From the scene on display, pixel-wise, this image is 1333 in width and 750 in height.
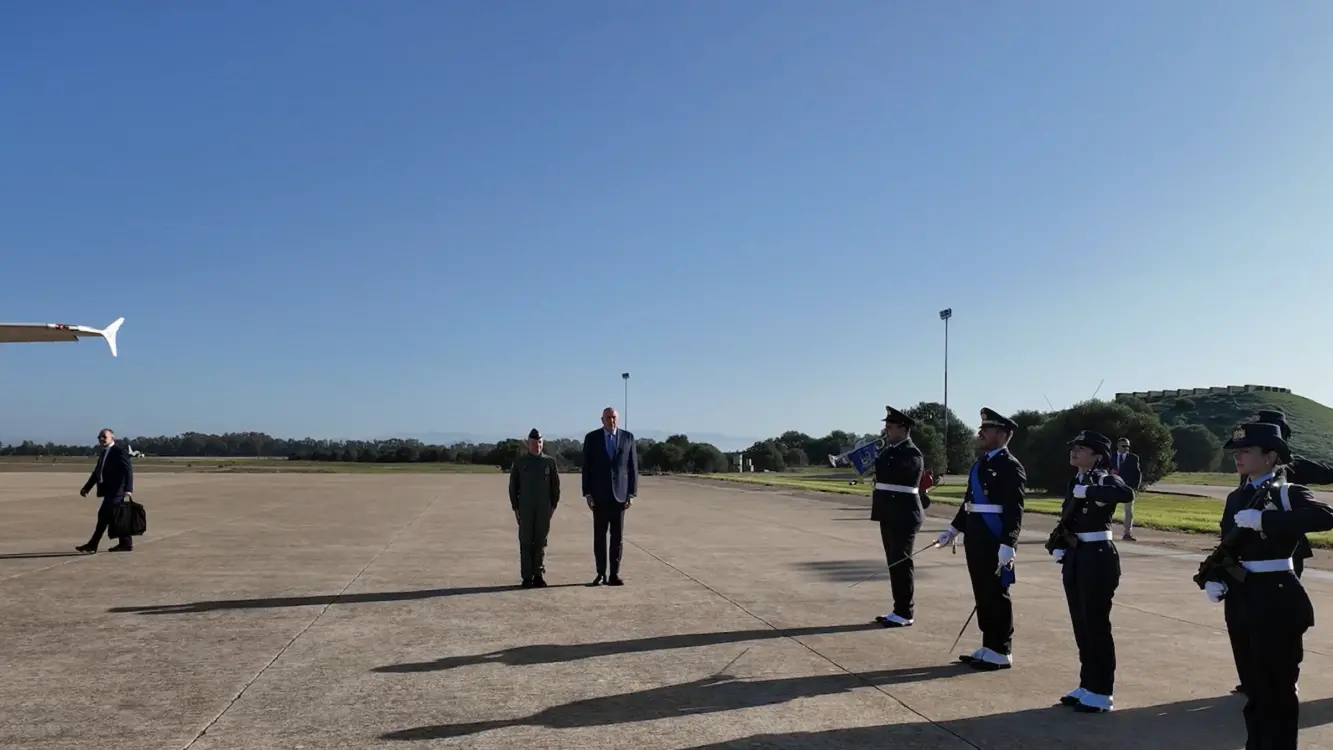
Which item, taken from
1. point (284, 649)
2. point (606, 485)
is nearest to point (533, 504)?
point (606, 485)

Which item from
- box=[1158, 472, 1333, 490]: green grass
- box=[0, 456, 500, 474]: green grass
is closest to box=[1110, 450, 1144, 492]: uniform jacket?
box=[1158, 472, 1333, 490]: green grass

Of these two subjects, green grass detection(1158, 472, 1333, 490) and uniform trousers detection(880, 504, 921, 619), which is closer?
uniform trousers detection(880, 504, 921, 619)

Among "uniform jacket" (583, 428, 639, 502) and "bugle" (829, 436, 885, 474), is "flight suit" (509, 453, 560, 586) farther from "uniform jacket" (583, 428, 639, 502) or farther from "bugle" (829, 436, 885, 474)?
"bugle" (829, 436, 885, 474)

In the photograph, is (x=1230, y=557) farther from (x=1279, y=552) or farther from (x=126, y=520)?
(x=126, y=520)

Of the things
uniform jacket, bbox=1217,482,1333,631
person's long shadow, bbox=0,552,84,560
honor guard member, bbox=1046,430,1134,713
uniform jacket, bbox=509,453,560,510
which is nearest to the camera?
uniform jacket, bbox=1217,482,1333,631

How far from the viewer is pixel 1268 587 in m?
4.57

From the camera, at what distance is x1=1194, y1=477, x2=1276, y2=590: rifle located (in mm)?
4707

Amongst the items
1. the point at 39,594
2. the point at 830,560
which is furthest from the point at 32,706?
the point at 830,560

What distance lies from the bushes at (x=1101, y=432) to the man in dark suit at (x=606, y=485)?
4072cm

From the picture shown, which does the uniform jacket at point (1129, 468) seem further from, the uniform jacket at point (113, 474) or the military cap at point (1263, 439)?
the uniform jacket at point (113, 474)

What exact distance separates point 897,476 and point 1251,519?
13.0ft

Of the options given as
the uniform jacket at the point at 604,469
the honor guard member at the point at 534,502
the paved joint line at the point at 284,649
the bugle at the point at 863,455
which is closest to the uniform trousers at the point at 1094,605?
the paved joint line at the point at 284,649

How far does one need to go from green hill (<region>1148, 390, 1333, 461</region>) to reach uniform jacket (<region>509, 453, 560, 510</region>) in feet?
437

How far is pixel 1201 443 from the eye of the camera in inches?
3698
